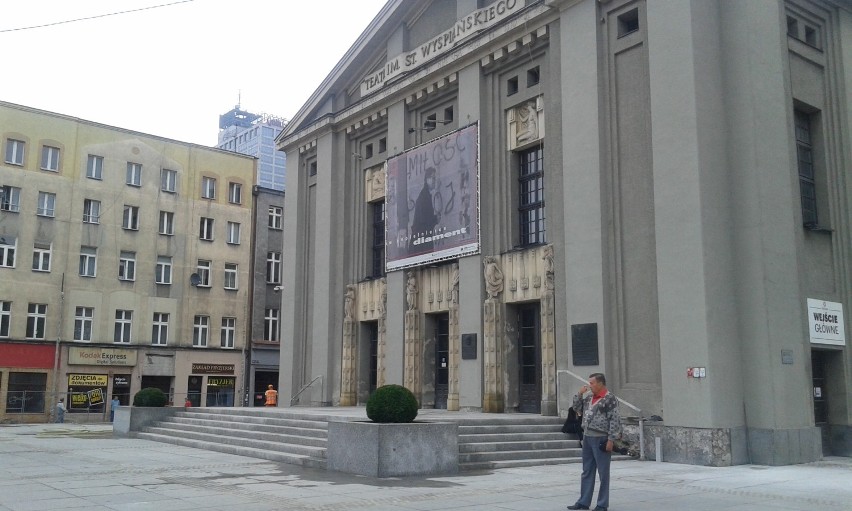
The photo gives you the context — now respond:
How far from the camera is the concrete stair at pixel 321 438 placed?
57.9ft

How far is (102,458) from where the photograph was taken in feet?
61.7

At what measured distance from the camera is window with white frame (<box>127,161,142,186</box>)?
47.6 m

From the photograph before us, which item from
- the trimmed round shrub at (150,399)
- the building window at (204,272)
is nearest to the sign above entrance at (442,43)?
the trimmed round shrub at (150,399)

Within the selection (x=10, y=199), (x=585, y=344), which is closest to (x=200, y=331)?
(x=10, y=199)

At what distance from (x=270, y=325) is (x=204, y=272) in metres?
5.54

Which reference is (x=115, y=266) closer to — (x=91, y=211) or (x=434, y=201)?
(x=91, y=211)

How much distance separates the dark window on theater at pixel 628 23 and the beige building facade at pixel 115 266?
3395cm

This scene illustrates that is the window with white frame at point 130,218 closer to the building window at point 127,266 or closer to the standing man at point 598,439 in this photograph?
the building window at point 127,266

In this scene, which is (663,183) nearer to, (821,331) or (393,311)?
(821,331)

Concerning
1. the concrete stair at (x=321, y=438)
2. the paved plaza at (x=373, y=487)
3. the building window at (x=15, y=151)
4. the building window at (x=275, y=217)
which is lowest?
the paved plaza at (x=373, y=487)

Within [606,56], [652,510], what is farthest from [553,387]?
[652,510]

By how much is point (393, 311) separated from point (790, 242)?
47.3 feet

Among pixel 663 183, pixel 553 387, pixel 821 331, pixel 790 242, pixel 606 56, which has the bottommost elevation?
pixel 553 387

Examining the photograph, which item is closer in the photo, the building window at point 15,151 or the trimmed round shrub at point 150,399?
the trimmed round shrub at point 150,399
